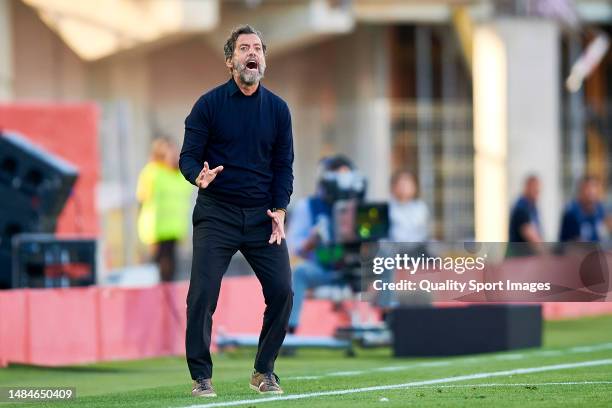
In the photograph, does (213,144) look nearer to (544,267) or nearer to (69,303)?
(544,267)

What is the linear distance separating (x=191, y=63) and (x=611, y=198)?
7.79m

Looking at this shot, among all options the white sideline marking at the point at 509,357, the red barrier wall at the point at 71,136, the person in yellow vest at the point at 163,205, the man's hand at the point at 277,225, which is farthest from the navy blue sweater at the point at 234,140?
the red barrier wall at the point at 71,136

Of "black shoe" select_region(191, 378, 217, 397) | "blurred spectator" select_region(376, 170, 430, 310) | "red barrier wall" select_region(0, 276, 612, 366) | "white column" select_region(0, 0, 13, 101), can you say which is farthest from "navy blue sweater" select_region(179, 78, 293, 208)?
"white column" select_region(0, 0, 13, 101)

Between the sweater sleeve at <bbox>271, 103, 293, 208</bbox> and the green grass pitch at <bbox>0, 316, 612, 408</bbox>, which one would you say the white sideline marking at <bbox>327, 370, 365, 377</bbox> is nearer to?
the green grass pitch at <bbox>0, 316, 612, 408</bbox>

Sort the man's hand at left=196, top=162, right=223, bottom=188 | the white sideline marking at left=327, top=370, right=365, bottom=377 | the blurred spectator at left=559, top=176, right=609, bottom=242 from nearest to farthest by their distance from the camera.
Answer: the man's hand at left=196, top=162, right=223, bottom=188 → the white sideline marking at left=327, top=370, right=365, bottom=377 → the blurred spectator at left=559, top=176, right=609, bottom=242

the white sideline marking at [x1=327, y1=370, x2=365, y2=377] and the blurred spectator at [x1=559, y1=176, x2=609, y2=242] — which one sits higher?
the blurred spectator at [x1=559, y1=176, x2=609, y2=242]

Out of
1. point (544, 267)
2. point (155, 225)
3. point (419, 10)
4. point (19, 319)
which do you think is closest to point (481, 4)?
point (419, 10)

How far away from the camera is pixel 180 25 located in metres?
22.4

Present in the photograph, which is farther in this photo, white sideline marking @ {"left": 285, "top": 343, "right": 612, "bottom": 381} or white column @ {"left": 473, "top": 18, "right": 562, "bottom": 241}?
white column @ {"left": 473, "top": 18, "right": 562, "bottom": 241}

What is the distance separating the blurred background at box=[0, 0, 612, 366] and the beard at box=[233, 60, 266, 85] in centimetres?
1093

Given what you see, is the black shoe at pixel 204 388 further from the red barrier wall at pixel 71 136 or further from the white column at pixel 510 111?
the white column at pixel 510 111

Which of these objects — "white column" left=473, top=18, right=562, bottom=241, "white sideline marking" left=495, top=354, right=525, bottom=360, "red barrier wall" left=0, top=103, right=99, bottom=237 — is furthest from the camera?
"white column" left=473, top=18, right=562, bottom=241

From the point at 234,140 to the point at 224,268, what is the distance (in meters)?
0.69

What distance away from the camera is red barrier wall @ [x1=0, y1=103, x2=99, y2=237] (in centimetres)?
1809
